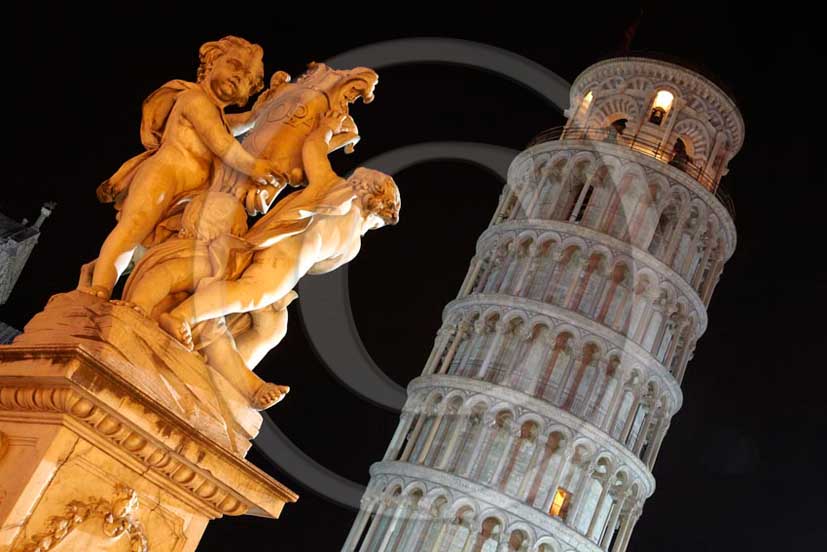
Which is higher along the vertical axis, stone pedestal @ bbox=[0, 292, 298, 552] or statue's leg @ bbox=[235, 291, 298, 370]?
statue's leg @ bbox=[235, 291, 298, 370]

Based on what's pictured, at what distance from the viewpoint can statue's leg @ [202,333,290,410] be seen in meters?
5.11

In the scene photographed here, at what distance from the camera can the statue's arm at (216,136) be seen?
537 cm

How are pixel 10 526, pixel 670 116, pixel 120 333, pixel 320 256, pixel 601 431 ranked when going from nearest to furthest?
pixel 10 526, pixel 120 333, pixel 320 256, pixel 601 431, pixel 670 116

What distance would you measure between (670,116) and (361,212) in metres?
36.3

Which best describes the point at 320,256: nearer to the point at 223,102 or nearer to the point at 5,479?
the point at 223,102

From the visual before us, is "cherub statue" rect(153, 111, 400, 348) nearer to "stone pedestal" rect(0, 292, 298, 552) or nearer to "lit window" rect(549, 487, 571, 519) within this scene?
"stone pedestal" rect(0, 292, 298, 552)

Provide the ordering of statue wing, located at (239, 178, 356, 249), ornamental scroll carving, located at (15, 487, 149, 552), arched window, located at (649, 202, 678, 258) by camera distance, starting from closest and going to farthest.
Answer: ornamental scroll carving, located at (15, 487, 149, 552)
statue wing, located at (239, 178, 356, 249)
arched window, located at (649, 202, 678, 258)

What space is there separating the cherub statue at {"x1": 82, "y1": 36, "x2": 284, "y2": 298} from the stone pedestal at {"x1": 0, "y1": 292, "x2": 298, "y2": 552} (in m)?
0.46

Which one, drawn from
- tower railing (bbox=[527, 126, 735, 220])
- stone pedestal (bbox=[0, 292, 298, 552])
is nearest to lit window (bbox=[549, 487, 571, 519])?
tower railing (bbox=[527, 126, 735, 220])

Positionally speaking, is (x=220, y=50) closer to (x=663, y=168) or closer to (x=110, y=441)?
(x=110, y=441)

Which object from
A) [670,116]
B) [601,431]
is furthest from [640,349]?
[670,116]

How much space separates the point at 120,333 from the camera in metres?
4.60

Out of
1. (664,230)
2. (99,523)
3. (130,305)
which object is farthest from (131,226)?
(664,230)

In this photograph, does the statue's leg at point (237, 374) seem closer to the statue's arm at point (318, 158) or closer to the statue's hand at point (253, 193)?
the statue's hand at point (253, 193)
